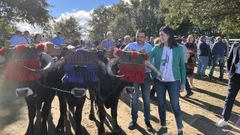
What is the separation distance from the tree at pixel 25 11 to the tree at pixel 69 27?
2921cm

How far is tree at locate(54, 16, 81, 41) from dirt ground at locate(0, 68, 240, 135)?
214ft

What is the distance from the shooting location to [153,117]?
988 centimetres

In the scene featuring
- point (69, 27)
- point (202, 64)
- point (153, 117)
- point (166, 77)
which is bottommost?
point (153, 117)

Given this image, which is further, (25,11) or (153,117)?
(25,11)

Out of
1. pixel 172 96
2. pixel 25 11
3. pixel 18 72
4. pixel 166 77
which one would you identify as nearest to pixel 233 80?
pixel 172 96

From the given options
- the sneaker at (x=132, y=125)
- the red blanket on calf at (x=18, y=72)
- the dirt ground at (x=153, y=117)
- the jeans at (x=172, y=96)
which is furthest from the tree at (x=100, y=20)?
the red blanket on calf at (x=18, y=72)

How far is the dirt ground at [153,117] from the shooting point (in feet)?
28.0

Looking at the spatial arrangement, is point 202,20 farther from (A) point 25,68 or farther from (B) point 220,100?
(A) point 25,68

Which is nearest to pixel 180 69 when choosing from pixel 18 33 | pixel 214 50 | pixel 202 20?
pixel 18 33

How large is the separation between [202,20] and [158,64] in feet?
62.1

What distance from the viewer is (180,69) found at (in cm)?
744

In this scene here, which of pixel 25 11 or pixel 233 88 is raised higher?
pixel 25 11

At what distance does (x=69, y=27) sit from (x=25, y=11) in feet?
118

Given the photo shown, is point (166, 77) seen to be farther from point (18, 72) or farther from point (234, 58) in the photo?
point (18, 72)
